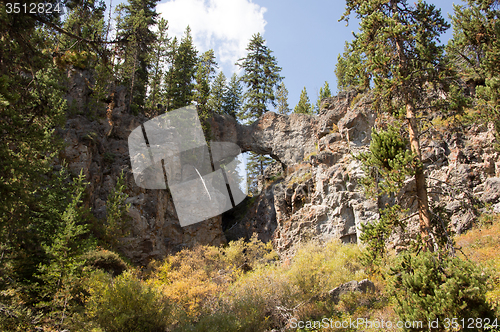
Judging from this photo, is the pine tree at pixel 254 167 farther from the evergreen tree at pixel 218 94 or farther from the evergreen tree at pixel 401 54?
the evergreen tree at pixel 401 54

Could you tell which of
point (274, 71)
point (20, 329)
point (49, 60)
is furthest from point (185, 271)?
point (274, 71)

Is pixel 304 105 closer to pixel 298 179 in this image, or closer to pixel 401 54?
pixel 298 179

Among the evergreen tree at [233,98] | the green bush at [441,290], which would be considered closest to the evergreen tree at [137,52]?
the evergreen tree at [233,98]

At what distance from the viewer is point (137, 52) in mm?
32312

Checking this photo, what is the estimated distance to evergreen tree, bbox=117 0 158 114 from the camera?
31.0 m

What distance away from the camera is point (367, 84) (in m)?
11.3

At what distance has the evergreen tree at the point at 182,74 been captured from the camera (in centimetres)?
3194

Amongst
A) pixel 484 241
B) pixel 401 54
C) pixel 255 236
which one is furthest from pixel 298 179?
pixel 401 54

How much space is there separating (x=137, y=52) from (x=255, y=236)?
23.5 meters

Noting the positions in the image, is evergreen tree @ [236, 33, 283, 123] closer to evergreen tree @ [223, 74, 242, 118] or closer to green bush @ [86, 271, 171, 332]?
evergreen tree @ [223, 74, 242, 118]

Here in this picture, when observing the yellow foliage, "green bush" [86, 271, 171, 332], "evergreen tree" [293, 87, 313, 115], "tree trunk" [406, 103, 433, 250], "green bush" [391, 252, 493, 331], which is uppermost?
"evergreen tree" [293, 87, 313, 115]

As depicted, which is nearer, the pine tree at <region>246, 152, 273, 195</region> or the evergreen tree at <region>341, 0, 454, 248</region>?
the evergreen tree at <region>341, 0, 454, 248</region>

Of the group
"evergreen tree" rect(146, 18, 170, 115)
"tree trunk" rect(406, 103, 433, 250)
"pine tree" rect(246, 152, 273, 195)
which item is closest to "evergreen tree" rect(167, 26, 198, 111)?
"evergreen tree" rect(146, 18, 170, 115)

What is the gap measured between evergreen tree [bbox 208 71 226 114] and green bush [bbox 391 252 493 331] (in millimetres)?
32827
